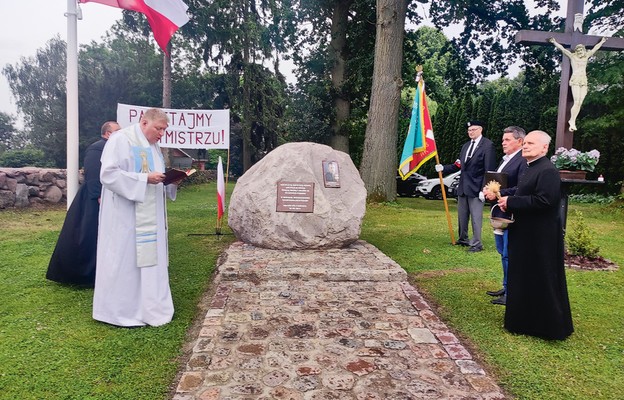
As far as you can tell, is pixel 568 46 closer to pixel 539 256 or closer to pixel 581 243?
pixel 581 243

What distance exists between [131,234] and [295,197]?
9.71 ft

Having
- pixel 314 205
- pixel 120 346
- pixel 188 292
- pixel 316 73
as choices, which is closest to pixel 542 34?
pixel 314 205

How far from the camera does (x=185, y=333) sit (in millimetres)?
4012

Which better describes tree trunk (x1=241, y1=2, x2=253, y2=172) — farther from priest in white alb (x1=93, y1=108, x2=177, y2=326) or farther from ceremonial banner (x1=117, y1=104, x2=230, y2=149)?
priest in white alb (x1=93, y1=108, x2=177, y2=326)

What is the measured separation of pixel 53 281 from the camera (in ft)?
17.7

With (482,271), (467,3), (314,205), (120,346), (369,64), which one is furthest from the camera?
(369,64)

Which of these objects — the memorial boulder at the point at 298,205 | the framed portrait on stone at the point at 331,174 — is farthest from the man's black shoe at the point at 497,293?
the framed portrait on stone at the point at 331,174

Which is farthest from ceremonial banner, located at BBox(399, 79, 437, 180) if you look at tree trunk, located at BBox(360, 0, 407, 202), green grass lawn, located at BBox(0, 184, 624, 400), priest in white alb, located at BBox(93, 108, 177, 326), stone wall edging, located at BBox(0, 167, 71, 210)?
stone wall edging, located at BBox(0, 167, 71, 210)

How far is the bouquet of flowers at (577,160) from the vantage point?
649 centimetres

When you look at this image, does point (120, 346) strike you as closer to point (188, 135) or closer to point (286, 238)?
point (286, 238)

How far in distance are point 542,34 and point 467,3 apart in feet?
26.0

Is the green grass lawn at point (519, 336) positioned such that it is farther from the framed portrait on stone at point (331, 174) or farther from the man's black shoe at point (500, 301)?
the framed portrait on stone at point (331, 174)

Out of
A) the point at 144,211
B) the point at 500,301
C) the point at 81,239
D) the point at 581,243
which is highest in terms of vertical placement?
the point at 144,211

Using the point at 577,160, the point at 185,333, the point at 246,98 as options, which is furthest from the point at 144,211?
the point at 246,98
